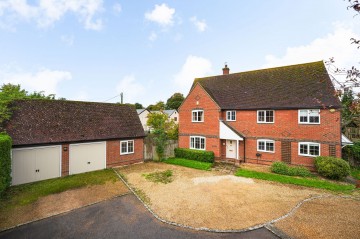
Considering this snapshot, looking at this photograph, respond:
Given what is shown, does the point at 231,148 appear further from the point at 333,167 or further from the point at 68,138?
the point at 68,138

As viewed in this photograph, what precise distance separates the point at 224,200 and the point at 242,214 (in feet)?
5.28

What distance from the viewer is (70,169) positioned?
48.6 ft

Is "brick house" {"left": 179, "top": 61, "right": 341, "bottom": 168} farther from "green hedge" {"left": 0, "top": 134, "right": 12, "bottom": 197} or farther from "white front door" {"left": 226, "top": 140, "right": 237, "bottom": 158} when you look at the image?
"green hedge" {"left": 0, "top": 134, "right": 12, "bottom": 197}

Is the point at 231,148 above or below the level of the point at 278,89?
below

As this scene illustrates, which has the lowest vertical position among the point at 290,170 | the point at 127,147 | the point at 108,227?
the point at 108,227

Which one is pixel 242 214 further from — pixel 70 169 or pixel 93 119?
pixel 93 119

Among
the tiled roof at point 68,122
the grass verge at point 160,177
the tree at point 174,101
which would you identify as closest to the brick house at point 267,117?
the grass verge at point 160,177

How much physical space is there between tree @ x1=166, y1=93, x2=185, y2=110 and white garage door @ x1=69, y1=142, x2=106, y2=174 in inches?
2498

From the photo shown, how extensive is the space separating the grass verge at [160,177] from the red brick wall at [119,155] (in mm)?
3968

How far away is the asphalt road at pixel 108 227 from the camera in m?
7.29

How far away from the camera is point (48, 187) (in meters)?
12.2

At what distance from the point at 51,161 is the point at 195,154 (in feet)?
44.2

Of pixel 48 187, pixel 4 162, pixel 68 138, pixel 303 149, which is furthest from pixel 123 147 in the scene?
pixel 303 149

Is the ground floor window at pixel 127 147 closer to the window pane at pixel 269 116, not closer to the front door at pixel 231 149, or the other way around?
the front door at pixel 231 149
